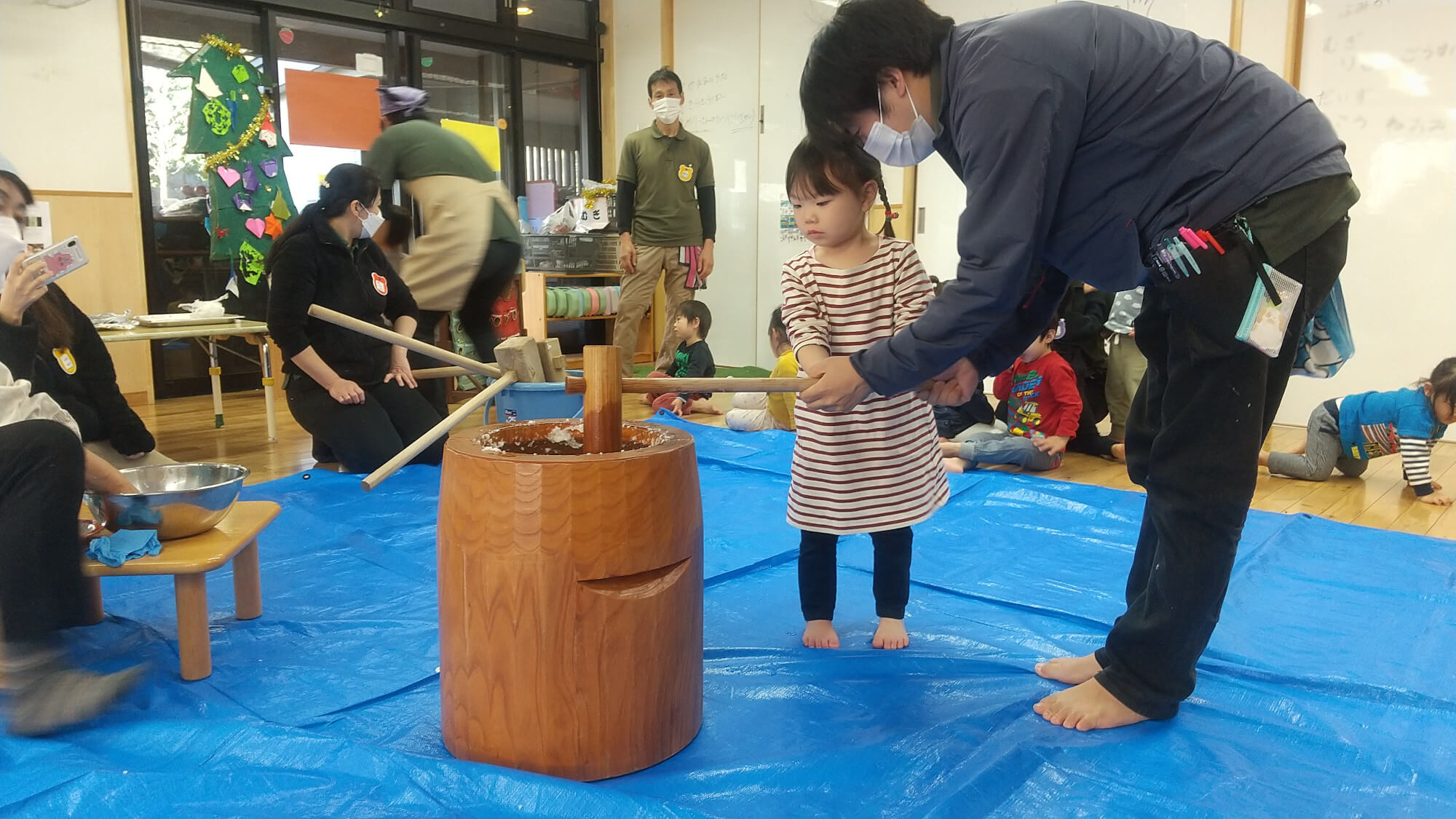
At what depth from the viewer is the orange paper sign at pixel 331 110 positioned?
489cm

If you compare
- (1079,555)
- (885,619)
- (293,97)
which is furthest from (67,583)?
(293,97)

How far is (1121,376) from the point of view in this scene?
3.64 m

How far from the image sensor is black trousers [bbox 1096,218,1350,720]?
119 centimetres

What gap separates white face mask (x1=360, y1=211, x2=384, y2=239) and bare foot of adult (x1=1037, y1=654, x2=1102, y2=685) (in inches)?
95.8

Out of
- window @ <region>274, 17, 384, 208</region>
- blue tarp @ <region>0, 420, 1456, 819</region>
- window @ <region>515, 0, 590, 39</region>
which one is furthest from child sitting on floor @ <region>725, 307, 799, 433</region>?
window @ <region>515, 0, 590, 39</region>

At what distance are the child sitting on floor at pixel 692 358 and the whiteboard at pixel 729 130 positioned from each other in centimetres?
136

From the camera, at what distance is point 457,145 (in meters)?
2.90

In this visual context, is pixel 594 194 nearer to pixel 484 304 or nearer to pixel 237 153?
pixel 237 153

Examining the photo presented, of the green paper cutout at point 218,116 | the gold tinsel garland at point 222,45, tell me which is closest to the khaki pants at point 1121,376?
the green paper cutout at point 218,116

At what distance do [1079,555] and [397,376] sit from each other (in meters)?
2.21

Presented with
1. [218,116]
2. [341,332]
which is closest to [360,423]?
[341,332]

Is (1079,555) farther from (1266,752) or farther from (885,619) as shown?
(1266,752)

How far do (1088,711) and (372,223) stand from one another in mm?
3435

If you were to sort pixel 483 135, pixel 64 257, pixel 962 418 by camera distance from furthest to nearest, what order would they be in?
pixel 483 135 < pixel 962 418 < pixel 64 257
